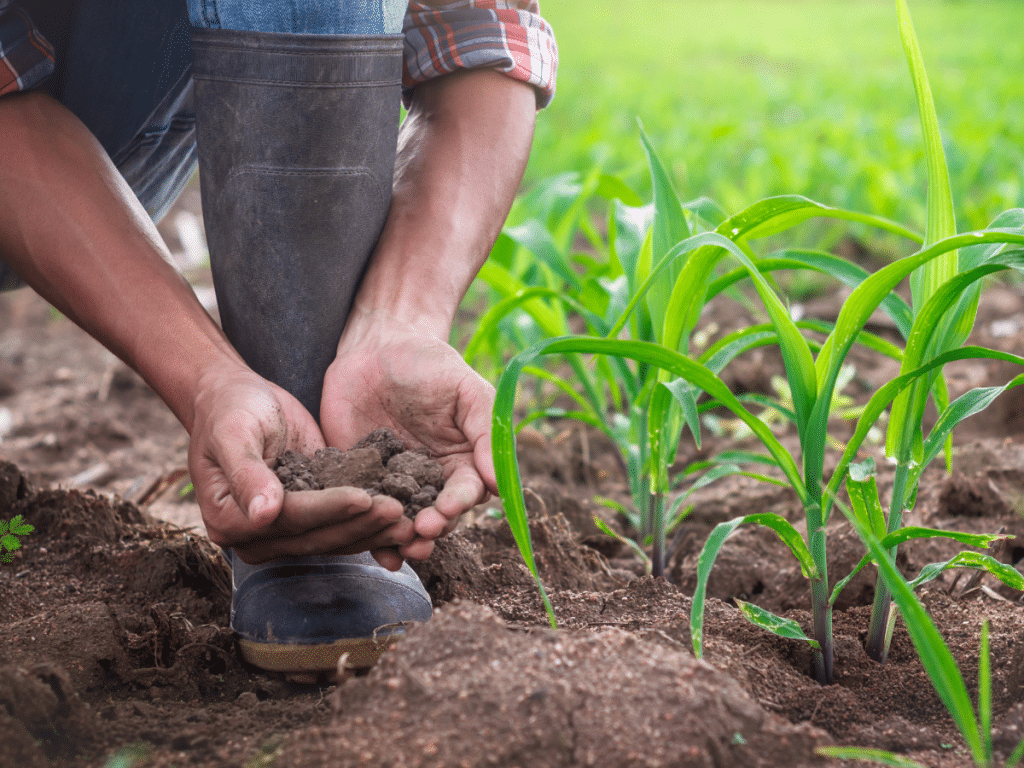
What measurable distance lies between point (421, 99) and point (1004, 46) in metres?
8.80

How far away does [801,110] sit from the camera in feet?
17.4


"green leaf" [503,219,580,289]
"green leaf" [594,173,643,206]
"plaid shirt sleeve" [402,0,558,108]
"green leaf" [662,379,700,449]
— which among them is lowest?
"green leaf" [662,379,700,449]

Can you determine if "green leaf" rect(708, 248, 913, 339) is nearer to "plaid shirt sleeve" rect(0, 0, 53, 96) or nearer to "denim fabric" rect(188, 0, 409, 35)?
"denim fabric" rect(188, 0, 409, 35)

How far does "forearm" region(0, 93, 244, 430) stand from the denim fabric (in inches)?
10.1

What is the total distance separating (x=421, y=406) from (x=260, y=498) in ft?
0.90

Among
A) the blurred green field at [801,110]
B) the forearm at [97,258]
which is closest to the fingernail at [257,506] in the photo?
the forearm at [97,258]

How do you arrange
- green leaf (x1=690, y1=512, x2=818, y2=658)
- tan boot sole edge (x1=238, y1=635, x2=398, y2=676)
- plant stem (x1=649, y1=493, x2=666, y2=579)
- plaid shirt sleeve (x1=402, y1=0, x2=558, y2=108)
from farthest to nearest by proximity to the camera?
plaid shirt sleeve (x1=402, y1=0, x2=558, y2=108), plant stem (x1=649, y1=493, x2=666, y2=579), tan boot sole edge (x1=238, y1=635, x2=398, y2=676), green leaf (x1=690, y1=512, x2=818, y2=658)

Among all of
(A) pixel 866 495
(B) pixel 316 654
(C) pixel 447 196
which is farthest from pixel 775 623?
(C) pixel 447 196

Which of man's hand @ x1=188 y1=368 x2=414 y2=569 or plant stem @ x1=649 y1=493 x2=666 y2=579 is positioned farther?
plant stem @ x1=649 y1=493 x2=666 y2=579

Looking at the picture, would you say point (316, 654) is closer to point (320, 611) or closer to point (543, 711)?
point (320, 611)

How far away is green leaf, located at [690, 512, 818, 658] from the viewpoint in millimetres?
772

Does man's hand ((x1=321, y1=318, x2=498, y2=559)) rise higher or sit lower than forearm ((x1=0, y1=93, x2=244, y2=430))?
lower

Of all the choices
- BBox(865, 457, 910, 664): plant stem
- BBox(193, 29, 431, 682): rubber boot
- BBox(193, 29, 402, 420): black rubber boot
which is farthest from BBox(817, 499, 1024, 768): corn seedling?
BBox(193, 29, 402, 420): black rubber boot

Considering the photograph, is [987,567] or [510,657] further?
[987,567]
